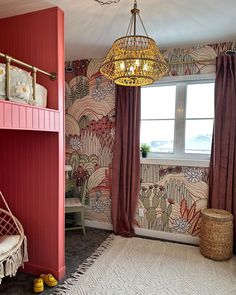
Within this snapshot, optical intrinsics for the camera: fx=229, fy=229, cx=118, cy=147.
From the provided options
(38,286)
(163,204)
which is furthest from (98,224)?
(38,286)

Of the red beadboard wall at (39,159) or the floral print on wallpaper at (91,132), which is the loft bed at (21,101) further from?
the floral print on wallpaper at (91,132)

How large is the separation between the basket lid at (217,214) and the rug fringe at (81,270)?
1.21 m

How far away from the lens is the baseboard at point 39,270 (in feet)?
6.96

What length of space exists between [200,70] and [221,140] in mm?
892

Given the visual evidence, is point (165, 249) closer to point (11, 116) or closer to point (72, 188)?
point (72, 188)

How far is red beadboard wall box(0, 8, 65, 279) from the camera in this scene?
202cm

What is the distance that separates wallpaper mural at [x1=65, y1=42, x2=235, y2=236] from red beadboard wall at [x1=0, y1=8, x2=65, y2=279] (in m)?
1.20

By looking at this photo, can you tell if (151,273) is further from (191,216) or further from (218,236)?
(191,216)

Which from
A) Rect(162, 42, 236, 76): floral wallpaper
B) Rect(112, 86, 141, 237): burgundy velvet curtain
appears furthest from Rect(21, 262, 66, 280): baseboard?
Rect(162, 42, 236, 76): floral wallpaper

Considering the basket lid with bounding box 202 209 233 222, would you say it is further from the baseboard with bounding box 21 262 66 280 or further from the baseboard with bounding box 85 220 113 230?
the baseboard with bounding box 21 262 66 280

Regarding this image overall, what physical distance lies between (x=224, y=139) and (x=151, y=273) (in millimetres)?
1643

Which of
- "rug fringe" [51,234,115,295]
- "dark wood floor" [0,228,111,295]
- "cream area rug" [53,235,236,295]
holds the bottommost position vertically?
"dark wood floor" [0,228,111,295]

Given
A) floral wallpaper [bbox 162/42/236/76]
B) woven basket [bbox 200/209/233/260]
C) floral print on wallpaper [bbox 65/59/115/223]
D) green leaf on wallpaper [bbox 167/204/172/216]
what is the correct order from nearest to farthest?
woven basket [bbox 200/209/233/260], floral wallpaper [bbox 162/42/236/76], green leaf on wallpaper [bbox 167/204/172/216], floral print on wallpaper [bbox 65/59/115/223]

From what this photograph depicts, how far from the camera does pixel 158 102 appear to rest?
3.12 meters
